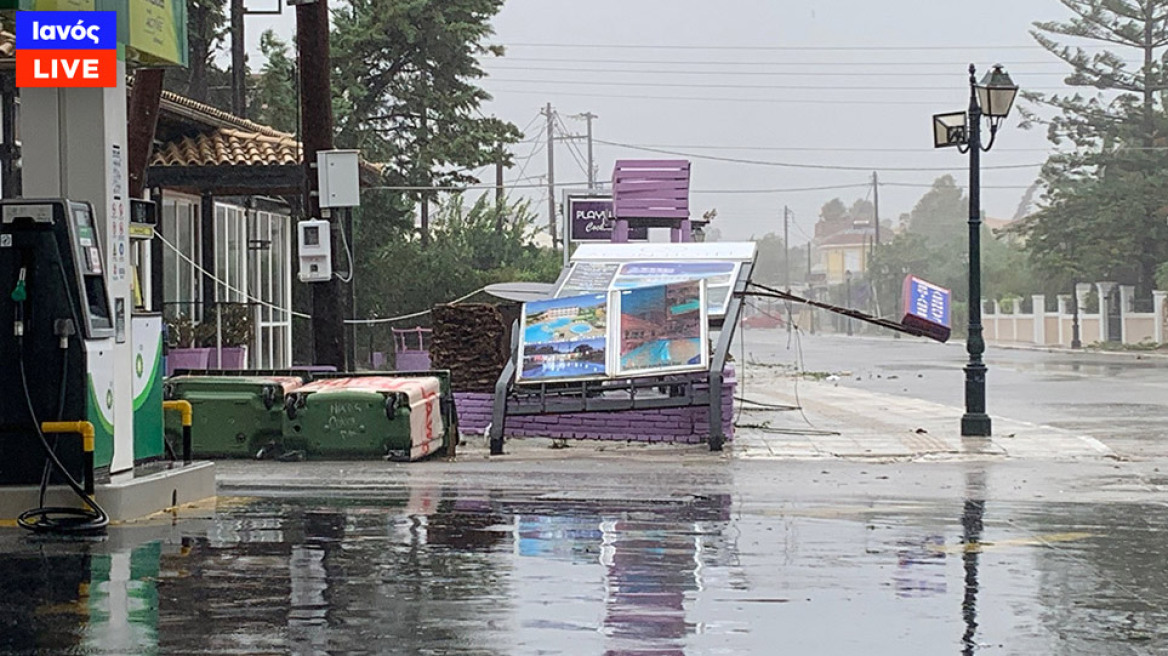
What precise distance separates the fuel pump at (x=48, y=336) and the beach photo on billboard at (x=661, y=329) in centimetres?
916

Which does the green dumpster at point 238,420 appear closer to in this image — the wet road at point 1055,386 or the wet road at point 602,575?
the wet road at point 602,575

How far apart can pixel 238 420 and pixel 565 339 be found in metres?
4.27

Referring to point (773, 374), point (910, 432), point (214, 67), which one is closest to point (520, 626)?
point (910, 432)

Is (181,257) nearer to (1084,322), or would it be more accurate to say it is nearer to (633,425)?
(633,425)

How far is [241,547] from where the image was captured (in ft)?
32.8

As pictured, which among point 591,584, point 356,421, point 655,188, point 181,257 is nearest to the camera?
point 591,584

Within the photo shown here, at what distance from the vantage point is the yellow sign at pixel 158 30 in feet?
38.3

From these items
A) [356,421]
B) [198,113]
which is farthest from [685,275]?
[198,113]

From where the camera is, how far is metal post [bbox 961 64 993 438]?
2109 cm

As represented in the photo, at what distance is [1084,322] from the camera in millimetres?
85062

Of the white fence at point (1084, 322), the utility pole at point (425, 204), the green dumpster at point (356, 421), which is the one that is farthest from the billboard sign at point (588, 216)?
the white fence at point (1084, 322)

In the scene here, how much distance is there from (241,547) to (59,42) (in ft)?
12.1

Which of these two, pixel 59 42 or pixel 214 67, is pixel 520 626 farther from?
pixel 214 67

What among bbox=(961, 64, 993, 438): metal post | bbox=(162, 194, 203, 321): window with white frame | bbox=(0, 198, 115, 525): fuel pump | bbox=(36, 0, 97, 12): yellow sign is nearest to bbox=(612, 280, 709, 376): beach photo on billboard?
bbox=(961, 64, 993, 438): metal post
